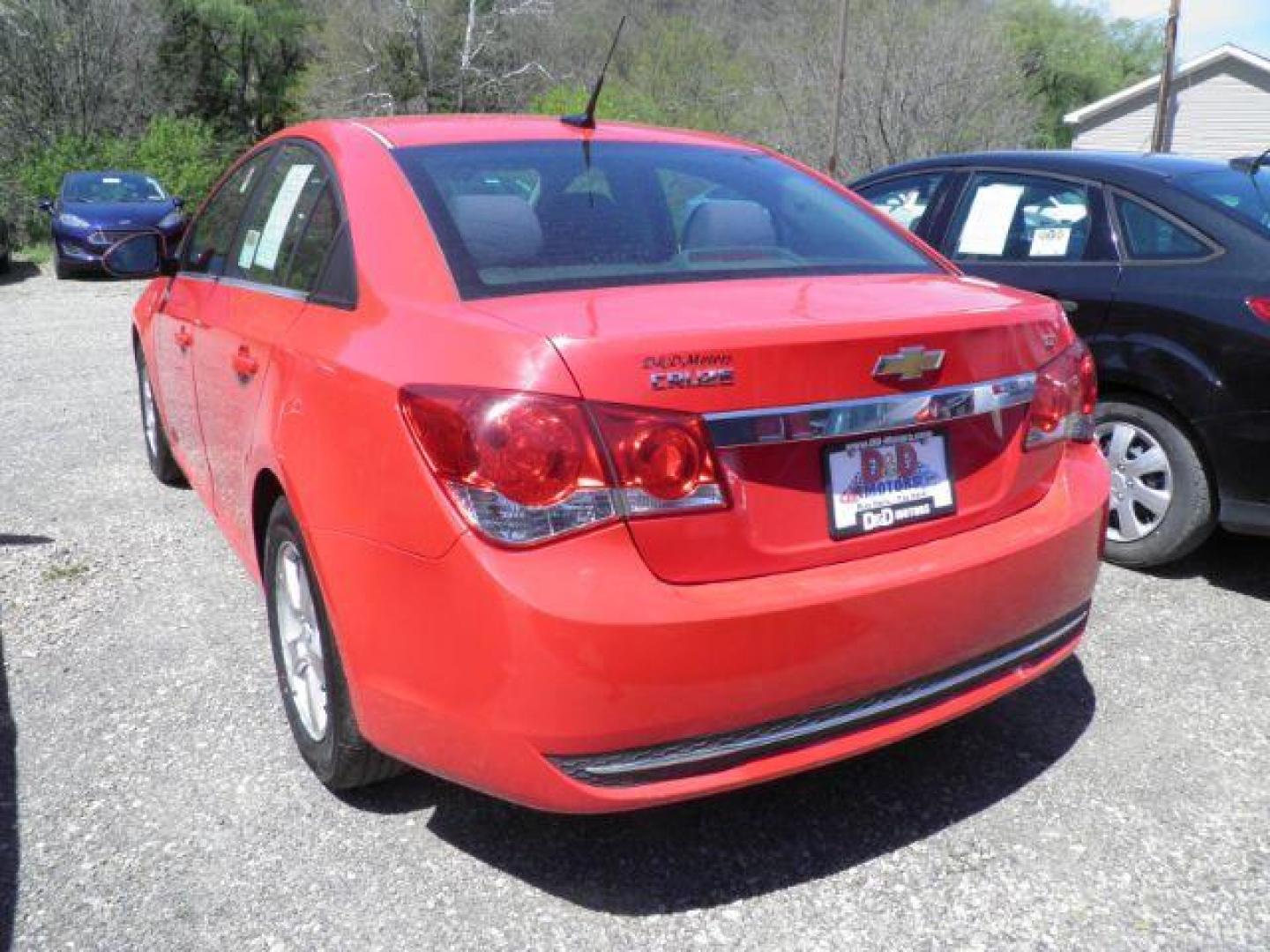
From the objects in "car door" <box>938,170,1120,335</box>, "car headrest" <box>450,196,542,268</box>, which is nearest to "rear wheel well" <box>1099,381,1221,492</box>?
"car door" <box>938,170,1120,335</box>

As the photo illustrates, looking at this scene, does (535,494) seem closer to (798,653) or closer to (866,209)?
(798,653)

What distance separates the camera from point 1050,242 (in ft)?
15.1

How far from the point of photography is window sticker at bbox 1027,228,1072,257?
4539 mm

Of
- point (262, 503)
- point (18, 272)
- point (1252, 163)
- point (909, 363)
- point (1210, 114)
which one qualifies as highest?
point (1252, 163)

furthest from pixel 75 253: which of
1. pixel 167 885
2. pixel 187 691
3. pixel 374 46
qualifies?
pixel 374 46

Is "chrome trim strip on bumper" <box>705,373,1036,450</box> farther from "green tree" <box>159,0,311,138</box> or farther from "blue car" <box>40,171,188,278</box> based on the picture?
"green tree" <box>159,0,311,138</box>

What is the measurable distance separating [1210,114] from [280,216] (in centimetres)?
4180

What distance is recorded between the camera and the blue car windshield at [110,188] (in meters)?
16.1

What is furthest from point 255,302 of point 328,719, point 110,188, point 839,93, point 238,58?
point 238,58

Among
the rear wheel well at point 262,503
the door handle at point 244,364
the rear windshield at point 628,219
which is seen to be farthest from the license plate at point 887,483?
the door handle at point 244,364

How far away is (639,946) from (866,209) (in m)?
2.07

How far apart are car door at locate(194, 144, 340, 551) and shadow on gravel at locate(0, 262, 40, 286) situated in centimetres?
1444

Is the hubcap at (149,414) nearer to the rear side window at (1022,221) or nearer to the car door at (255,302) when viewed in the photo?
the car door at (255,302)

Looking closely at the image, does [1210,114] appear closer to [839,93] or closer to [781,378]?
[839,93]
